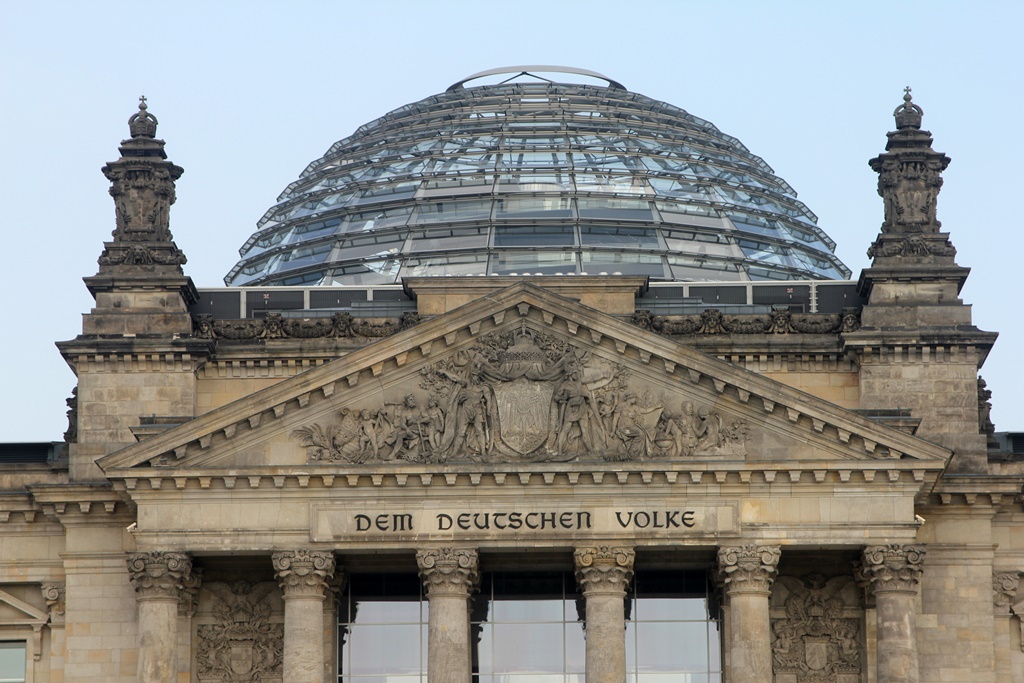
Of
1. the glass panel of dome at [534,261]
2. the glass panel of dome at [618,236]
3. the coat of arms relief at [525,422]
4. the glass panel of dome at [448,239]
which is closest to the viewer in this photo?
the coat of arms relief at [525,422]

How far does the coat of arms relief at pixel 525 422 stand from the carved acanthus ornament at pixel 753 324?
6.53m

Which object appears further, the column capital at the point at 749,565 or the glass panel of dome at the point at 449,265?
the glass panel of dome at the point at 449,265

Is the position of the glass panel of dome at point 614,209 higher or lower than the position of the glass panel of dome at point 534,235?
higher

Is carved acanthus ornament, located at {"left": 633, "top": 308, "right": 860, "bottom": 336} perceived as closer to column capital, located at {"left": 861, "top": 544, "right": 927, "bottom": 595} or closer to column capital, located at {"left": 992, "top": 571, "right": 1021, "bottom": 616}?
column capital, located at {"left": 992, "top": 571, "right": 1021, "bottom": 616}

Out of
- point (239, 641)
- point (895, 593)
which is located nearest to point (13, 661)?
point (239, 641)

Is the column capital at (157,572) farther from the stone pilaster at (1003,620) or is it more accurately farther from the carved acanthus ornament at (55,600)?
the stone pilaster at (1003,620)

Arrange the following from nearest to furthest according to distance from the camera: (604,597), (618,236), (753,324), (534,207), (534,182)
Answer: (604,597) → (753,324) → (618,236) → (534,207) → (534,182)

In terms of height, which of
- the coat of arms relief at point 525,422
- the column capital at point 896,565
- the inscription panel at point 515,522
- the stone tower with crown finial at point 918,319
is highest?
the stone tower with crown finial at point 918,319

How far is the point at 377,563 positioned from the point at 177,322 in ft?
30.7

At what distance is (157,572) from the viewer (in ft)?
214

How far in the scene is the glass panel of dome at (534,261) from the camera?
8306 cm

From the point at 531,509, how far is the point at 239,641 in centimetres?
862

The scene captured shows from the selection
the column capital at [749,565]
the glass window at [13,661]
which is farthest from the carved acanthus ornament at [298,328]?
the column capital at [749,565]

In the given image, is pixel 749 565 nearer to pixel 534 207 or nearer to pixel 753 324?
pixel 753 324
